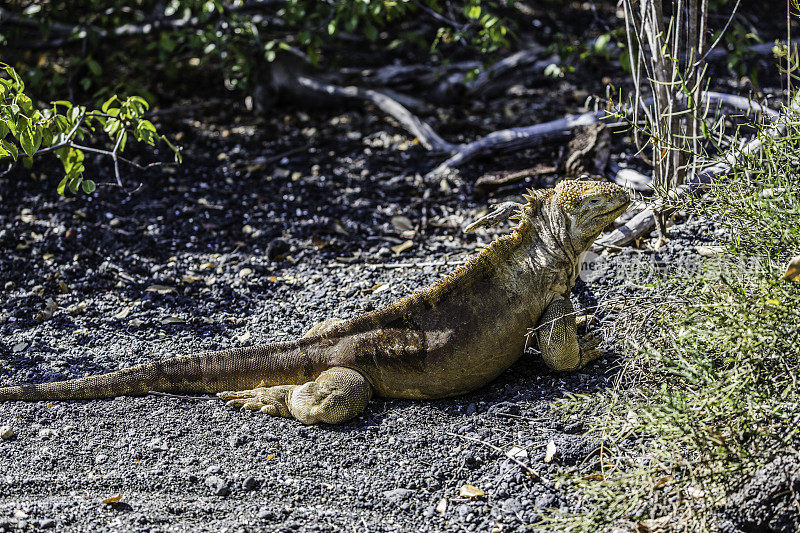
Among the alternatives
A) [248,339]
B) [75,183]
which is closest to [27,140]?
[75,183]

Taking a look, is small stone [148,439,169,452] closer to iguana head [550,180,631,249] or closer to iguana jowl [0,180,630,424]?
iguana jowl [0,180,630,424]

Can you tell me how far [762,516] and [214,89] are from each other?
7.83m

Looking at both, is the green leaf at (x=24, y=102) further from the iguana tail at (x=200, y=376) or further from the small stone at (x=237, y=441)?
the small stone at (x=237, y=441)

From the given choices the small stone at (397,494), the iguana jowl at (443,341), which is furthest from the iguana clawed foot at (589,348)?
the small stone at (397,494)

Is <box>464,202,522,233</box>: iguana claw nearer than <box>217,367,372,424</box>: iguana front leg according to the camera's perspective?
No

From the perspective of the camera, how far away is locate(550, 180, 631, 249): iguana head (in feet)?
14.3

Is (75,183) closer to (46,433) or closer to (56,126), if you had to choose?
(56,126)

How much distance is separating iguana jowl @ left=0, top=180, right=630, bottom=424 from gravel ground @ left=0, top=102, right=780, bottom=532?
12cm

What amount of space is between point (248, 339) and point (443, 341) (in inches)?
56.5

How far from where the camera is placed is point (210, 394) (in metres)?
4.47

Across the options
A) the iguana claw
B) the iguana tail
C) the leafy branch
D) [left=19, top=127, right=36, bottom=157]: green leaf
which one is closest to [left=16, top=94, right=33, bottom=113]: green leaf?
the leafy branch

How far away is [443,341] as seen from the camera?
4301 millimetres

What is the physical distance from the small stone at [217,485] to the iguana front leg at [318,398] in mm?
567

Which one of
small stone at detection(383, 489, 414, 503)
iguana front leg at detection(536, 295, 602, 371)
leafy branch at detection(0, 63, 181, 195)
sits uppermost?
leafy branch at detection(0, 63, 181, 195)
